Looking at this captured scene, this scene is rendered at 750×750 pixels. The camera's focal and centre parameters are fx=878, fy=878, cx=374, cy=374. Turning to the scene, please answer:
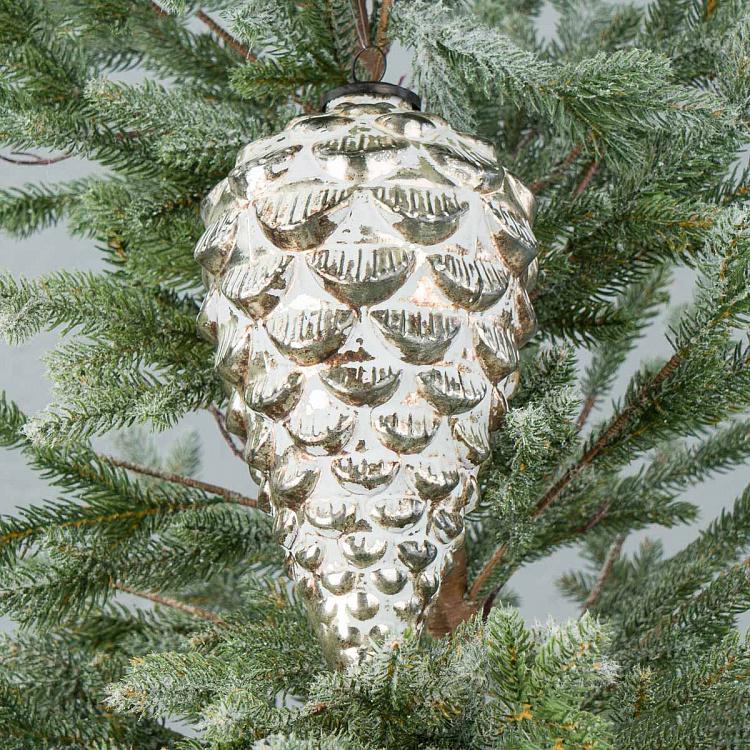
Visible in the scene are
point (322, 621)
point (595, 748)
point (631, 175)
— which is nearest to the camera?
point (595, 748)

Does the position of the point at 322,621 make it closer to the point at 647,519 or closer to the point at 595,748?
the point at 595,748

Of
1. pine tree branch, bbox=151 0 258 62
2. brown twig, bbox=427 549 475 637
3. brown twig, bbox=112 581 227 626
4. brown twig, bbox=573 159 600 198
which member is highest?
brown twig, bbox=573 159 600 198

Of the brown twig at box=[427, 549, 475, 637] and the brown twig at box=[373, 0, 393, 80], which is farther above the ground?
the brown twig at box=[373, 0, 393, 80]

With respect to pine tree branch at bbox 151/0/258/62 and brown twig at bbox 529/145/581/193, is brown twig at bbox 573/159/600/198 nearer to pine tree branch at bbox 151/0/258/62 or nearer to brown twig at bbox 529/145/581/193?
brown twig at bbox 529/145/581/193

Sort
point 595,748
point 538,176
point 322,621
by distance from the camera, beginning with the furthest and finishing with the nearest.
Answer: point 538,176, point 322,621, point 595,748

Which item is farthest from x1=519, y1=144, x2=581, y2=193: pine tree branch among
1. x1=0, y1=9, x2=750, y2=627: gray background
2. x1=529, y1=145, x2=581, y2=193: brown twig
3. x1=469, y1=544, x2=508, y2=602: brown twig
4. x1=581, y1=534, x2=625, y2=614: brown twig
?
x1=0, y1=9, x2=750, y2=627: gray background

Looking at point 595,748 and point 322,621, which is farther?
point 322,621

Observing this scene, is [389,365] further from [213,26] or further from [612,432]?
[213,26]

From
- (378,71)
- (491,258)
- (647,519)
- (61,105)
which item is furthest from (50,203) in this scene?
(647,519)

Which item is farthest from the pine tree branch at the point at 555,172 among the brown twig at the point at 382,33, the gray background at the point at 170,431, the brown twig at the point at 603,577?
the gray background at the point at 170,431
